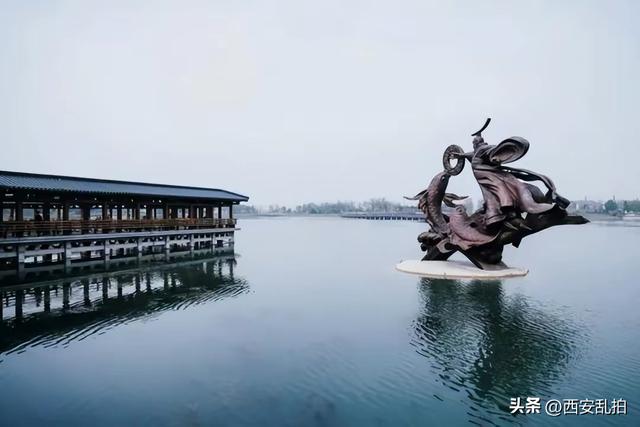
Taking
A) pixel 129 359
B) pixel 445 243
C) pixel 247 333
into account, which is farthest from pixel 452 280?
pixel 129 359

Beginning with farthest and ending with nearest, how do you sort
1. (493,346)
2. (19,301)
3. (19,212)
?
(19,212)
(19,301)
(493,346)

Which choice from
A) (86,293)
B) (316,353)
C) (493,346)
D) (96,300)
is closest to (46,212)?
(86,293)

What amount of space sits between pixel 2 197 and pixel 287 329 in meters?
20.2

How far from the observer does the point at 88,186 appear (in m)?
25.3

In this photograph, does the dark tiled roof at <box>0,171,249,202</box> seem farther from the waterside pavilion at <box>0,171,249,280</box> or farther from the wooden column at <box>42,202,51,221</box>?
the wooden column at <box>42,202,51,221</box>

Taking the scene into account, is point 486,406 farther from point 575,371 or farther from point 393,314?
point 393,314

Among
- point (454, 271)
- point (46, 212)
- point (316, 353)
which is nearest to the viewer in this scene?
point (316, 353)

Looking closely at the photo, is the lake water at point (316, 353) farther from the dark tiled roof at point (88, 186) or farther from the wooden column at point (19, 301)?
the dark tiled roof at point (88, 186)

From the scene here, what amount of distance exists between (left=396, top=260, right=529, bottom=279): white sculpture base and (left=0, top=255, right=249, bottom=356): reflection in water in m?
10.4

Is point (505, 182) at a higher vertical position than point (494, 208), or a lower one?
higher

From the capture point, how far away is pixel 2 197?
21.6 meters

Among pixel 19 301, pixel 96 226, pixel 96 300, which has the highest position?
pixel 96 226

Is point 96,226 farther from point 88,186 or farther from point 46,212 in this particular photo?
point 46,212

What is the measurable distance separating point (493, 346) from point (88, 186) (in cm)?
2601
